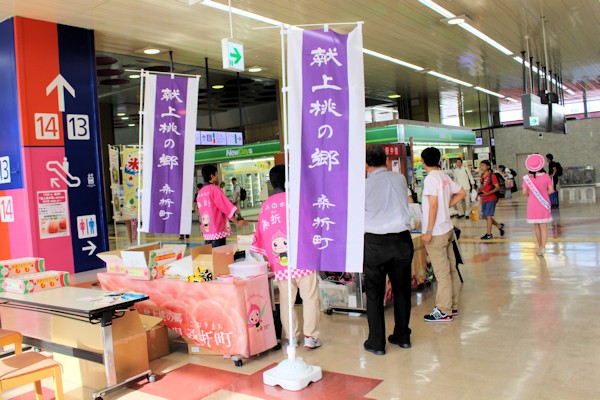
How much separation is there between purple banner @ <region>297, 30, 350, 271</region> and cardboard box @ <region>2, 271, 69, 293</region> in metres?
2.20

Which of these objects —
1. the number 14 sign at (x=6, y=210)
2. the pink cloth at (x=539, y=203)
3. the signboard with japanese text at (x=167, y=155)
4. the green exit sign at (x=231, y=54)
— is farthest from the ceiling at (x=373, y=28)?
the pink cloth at (x=539, y=203)

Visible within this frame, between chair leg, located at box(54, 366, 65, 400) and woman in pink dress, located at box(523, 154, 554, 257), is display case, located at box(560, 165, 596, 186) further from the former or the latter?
chair leg, located at box(54, 366, 65, 400)

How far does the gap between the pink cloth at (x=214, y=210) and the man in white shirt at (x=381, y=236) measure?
232cm

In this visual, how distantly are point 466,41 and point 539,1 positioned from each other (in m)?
2.20

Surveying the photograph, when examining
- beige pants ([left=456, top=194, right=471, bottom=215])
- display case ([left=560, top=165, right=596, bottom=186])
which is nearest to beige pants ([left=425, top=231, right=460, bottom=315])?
beige pants ([left=456, top=194, right=471, bottom=215])

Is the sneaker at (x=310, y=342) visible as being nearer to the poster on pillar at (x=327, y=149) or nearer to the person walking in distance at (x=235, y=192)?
the poster on pillar at (x=327, y=149)

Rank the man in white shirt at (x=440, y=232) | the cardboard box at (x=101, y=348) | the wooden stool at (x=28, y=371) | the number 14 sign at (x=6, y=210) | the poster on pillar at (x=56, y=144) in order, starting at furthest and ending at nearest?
the number 14 sign at (x=6, y=210) → the poster on pillar at (x=56, y=144) → the man in white shirt at (x=440, y=232) → the cardboard box at (x=101, y=348) → the wooden stool at (x=28, y=371)

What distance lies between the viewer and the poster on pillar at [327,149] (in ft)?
11.0

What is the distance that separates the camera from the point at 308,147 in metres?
3.45

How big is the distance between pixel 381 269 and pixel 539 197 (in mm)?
4515

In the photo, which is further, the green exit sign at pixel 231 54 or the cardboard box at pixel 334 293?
the green exit sign at pixel 231 54

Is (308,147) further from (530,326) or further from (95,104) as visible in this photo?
(95,104)

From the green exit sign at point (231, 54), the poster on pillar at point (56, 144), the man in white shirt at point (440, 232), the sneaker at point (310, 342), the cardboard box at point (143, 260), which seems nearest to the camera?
the sneaker at point (310, 342)

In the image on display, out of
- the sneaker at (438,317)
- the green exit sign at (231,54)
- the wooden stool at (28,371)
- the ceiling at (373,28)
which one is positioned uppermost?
the ceiling at (373,28)
